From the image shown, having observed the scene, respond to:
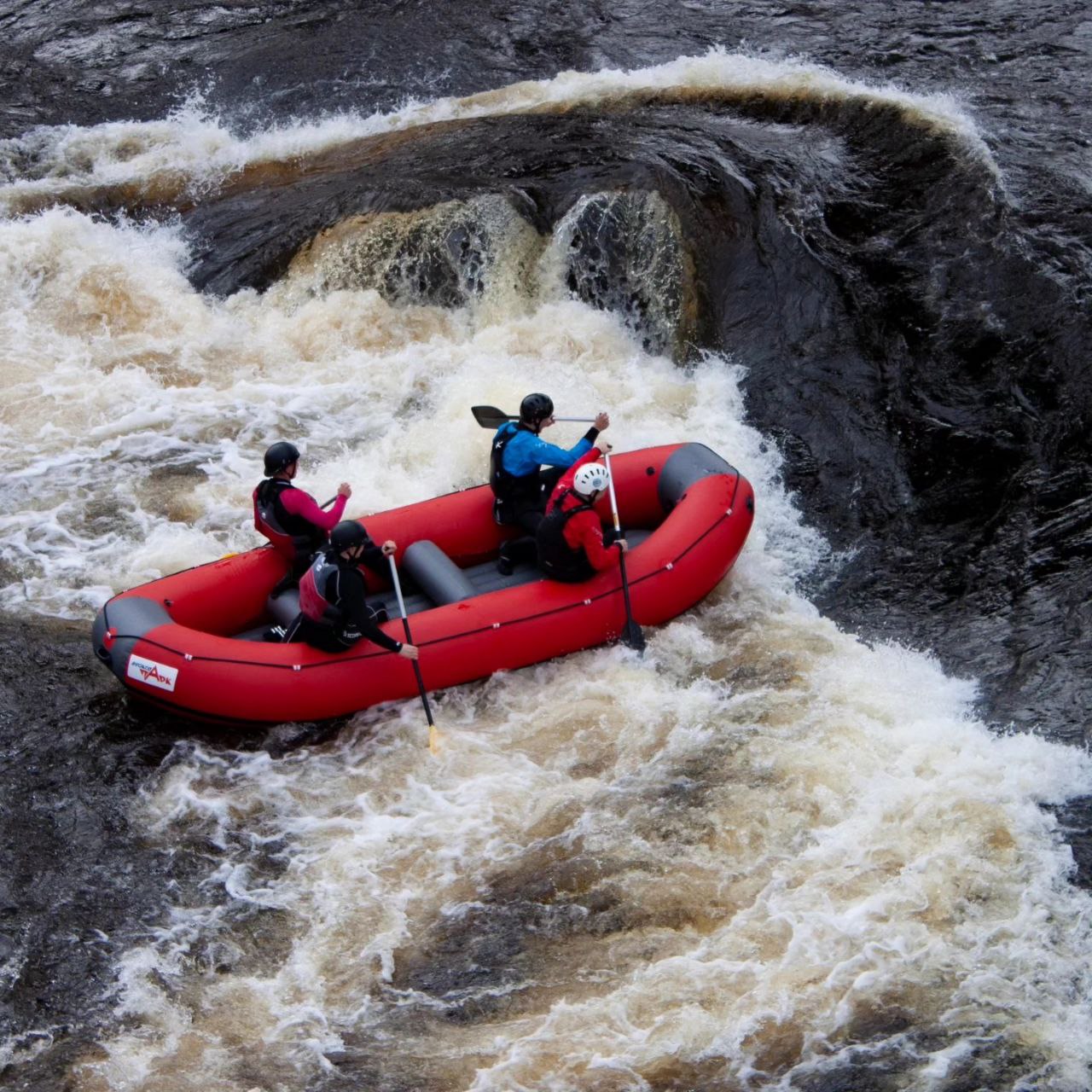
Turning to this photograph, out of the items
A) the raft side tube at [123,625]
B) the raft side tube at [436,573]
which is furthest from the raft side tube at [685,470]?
the raft side tube at [123,625]

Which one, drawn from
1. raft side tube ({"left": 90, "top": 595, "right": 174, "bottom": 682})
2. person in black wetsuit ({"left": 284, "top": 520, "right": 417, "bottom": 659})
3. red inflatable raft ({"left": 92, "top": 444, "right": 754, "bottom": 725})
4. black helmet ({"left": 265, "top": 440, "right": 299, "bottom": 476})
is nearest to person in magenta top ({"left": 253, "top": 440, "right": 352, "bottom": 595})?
black helmet ({"left": 265, "top": 440, "right": 299, "bottom": 476})

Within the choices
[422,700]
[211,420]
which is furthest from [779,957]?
[211,420]

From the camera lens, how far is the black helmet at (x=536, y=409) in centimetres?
782

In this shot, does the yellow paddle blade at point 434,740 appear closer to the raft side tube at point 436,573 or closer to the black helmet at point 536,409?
the raft side tube at point 436,573

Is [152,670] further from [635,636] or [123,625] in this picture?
[635,636]

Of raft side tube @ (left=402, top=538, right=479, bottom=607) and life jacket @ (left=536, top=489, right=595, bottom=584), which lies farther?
raft side tube @ (left=402, top=538, right=479, bottom=607)

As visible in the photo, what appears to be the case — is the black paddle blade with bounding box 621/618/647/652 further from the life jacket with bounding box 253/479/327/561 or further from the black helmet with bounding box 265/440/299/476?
the black helmet with bounding box 265/440/299/476

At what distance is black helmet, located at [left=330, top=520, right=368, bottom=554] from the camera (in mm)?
6680

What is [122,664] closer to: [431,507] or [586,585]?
[431,507]

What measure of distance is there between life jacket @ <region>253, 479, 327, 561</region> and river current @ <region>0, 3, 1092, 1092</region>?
1130 millimetres

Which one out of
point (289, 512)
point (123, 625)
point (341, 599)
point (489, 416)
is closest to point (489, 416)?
point (489, 416)

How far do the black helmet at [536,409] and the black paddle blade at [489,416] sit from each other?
0.52 metres

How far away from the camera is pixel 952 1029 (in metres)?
5.29

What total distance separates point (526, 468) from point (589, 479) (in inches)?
28.1
